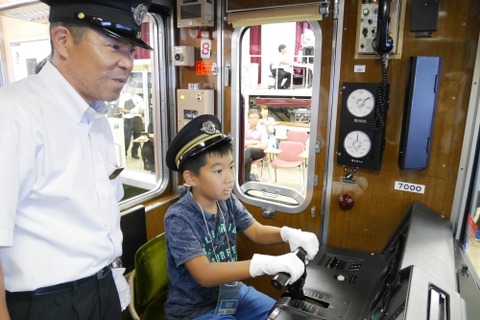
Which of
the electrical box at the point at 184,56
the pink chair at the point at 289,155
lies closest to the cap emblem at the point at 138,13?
the electrical box at the point at 184,56

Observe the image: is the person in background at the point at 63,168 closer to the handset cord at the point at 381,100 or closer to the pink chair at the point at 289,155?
the handset cord at the point at 381,100

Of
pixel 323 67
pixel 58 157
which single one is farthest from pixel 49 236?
pixel 323 67

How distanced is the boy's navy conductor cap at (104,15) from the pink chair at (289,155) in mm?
4225

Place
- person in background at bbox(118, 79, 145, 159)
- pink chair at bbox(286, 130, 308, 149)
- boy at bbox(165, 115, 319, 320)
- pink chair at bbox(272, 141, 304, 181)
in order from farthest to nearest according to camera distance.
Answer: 1. pink chair at bbox(286, 130, 308, 149)
2. pink chair at bbox(272, 141, 304, 181)
3. person in background at bbox(118, 79, 145, 159)
4. boy at bbox(165, 115, 319, 320)

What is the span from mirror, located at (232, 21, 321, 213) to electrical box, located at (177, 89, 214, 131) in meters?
0.21

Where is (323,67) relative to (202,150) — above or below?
above

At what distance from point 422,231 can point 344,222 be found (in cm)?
72

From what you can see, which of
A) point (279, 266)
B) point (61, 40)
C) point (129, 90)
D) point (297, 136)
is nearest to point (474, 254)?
point (279, 266)

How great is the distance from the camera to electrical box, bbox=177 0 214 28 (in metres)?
2.71

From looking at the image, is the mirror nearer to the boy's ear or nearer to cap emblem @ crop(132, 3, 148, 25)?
the boy's ear

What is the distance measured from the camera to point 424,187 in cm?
219

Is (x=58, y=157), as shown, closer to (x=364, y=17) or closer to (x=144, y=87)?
(x=364, y=17)

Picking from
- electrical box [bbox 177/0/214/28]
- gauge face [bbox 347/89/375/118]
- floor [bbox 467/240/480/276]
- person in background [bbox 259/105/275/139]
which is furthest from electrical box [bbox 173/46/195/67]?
person in background [bbox 259/105/275/139]

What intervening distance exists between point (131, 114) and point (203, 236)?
263 centimetres
